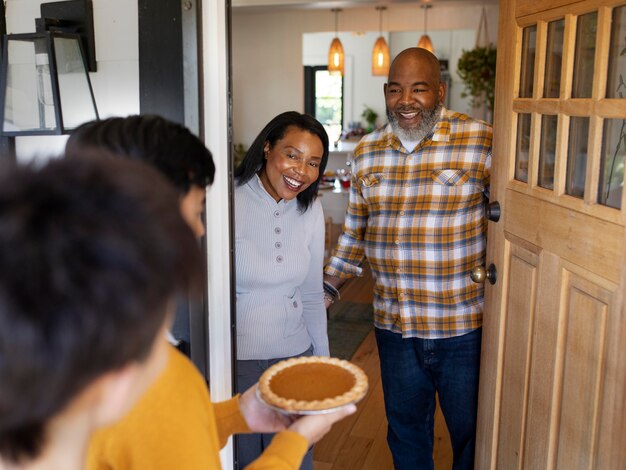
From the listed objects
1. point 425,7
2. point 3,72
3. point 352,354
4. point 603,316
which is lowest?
point 352,354

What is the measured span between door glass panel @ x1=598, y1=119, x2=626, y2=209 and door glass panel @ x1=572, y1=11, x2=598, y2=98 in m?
0.12

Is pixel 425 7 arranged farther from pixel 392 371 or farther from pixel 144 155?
pixel 144 155

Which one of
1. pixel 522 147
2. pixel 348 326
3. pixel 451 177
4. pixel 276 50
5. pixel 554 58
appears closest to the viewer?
pixel 554 58

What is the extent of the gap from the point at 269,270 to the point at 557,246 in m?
0.83

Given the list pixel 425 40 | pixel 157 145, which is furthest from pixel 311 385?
pixel 425 40

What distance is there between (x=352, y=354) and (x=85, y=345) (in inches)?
142

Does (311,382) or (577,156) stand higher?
(577,156)

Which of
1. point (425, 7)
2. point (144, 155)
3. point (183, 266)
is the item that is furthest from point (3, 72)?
point (425, 7)

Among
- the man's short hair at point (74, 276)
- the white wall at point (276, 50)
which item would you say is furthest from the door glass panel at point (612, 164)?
the white wall at point (276, 50)

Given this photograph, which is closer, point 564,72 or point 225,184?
point 564,72

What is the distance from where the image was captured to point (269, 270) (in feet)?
6.70

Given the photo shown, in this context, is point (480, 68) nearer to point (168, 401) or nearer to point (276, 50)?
point (276, 50)

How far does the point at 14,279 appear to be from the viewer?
0.55 m

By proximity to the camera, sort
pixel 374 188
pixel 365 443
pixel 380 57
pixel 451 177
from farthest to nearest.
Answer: pixel 380 57
pixel 365 443
pixel 374 188
pixel 451 177
